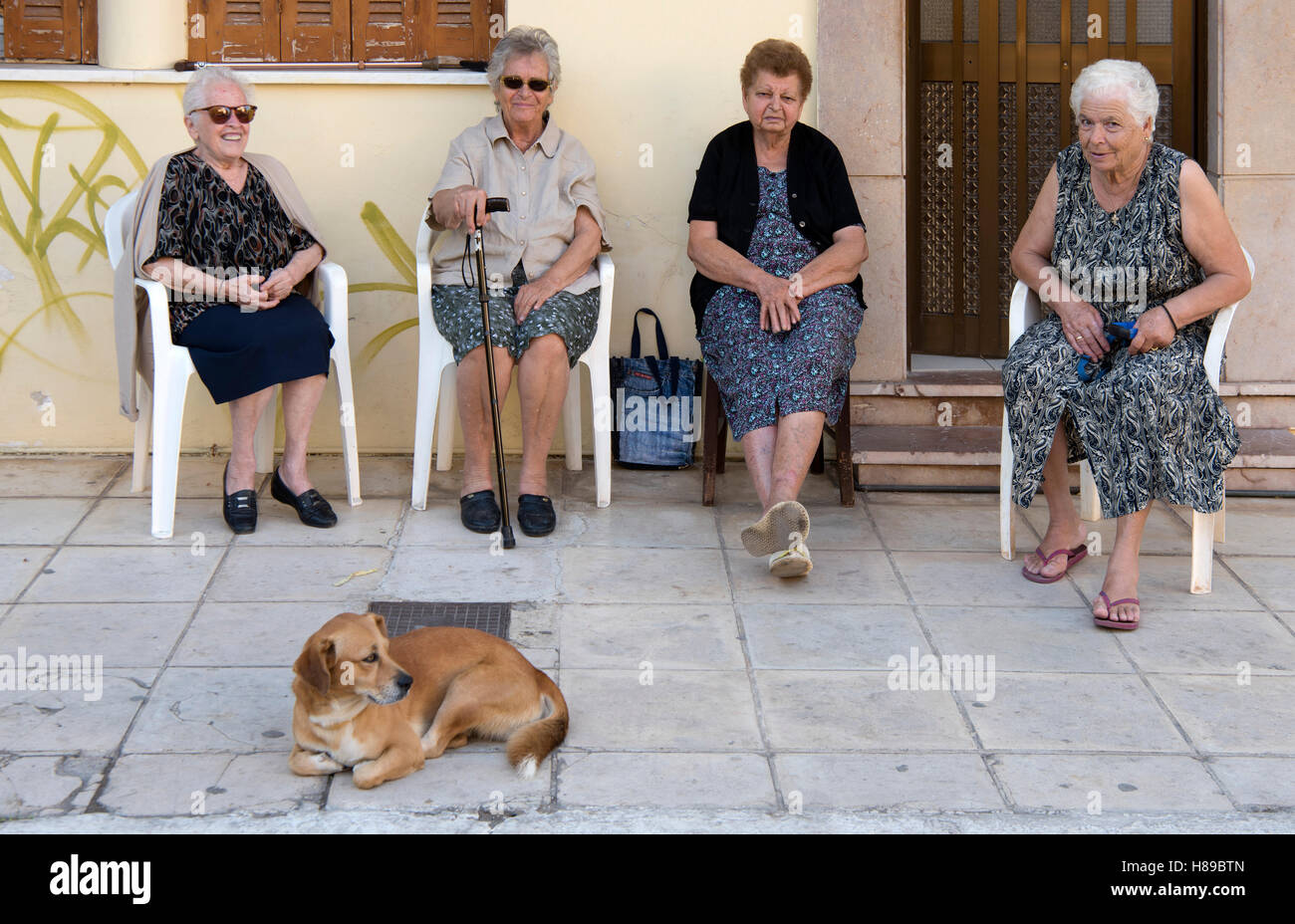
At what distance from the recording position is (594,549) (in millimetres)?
4434

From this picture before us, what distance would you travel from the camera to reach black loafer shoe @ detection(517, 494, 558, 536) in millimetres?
4566

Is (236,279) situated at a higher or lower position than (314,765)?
higher

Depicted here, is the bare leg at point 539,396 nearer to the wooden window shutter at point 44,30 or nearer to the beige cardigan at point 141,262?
the beige cardigan at point 141,262

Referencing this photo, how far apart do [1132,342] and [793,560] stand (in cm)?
110

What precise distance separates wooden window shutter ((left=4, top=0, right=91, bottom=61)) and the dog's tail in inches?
133

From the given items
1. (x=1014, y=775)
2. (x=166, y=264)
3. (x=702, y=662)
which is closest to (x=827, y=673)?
(x=702, y=662)

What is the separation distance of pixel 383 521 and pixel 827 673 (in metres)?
1.74

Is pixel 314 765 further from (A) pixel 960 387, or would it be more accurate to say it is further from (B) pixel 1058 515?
(A) pixel 960 387

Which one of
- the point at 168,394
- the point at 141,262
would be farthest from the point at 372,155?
the point at 168,394

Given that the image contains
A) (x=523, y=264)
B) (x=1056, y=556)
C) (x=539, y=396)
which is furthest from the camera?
(x=523, y=264)

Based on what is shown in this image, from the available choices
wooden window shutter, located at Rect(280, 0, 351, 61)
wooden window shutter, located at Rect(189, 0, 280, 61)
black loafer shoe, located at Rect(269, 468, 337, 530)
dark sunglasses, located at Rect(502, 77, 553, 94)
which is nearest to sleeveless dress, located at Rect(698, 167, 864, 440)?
dark sunglasses, located at Rect(502, 77, 553, 94)

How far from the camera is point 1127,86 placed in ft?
12.9

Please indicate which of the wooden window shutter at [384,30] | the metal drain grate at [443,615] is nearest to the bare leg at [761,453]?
the metal drain grate at [443,615]

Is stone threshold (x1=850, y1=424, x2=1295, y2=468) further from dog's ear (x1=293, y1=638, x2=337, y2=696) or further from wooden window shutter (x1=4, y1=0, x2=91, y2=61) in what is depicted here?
wooden window shutter (x1=4, y1=0, x2=91, y2=61)
